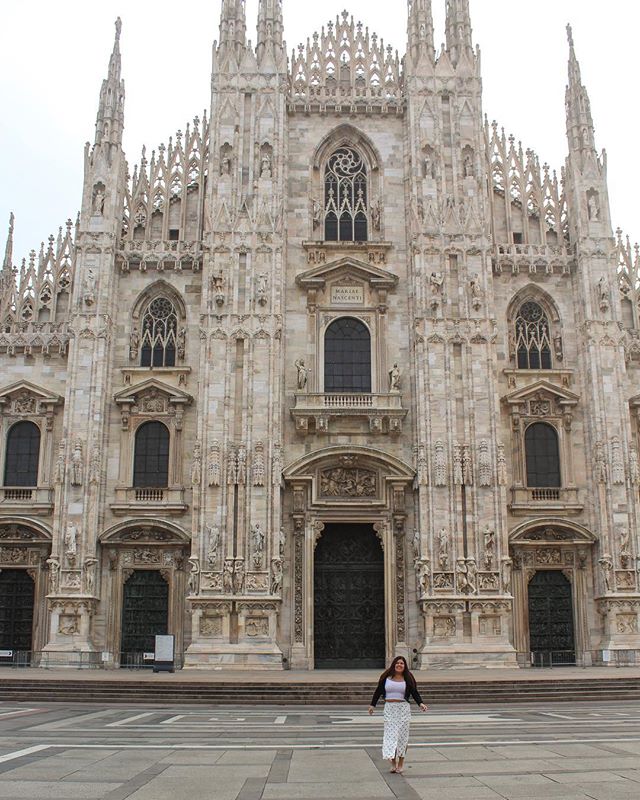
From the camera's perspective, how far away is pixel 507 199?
3228 cm

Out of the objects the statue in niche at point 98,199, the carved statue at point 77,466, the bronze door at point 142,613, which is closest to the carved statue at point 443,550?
the bronze door at point 142,613

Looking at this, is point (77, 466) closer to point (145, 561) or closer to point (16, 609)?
point (145, 561)

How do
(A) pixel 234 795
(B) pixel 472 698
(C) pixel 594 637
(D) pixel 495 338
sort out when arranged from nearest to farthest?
(A) pixel 234 795
(B) pixel 472 698
(C) pixel 594 637
(D) pixel 495 338

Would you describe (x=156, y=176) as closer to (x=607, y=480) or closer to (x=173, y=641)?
(x=173, y=641)

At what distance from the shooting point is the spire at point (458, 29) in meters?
32.8

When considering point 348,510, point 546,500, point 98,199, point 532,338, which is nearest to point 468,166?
point 532,338

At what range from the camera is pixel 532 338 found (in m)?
31.2

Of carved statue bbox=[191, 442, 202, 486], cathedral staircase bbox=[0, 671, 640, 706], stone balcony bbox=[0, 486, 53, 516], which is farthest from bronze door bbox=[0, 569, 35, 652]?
cathedral staircase bbox=[0, 671, 640, 706]

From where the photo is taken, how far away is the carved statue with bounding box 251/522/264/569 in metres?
27.5

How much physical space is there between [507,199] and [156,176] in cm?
1257

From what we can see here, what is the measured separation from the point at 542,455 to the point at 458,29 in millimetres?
15814

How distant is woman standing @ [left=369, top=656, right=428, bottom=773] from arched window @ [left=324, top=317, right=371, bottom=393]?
19683 millimetres

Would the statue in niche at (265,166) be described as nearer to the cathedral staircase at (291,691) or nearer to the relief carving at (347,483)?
the relief carving at (347,483)

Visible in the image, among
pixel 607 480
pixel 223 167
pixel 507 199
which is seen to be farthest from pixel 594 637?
pixel 223 167
